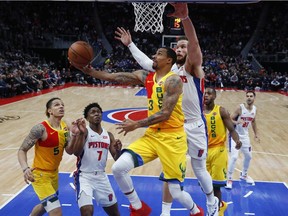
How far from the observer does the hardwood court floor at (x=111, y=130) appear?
725 cm

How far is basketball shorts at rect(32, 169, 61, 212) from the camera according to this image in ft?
13.5

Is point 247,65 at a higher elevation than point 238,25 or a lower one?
lower

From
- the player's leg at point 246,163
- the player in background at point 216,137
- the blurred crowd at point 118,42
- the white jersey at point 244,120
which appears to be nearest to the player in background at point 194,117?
the player in background at point 216,137

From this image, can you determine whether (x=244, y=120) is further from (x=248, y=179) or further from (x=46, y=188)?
(x=46, y=188)

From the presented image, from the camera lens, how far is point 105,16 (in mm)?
33375

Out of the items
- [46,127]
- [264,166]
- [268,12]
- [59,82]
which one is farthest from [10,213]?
[268,12]

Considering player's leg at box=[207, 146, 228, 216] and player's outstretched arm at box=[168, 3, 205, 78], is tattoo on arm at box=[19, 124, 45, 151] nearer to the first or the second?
player's outstretched arm at box=[168, 3, 205, 78]

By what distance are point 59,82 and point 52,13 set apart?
10.6m

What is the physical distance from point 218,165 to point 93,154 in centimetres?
183

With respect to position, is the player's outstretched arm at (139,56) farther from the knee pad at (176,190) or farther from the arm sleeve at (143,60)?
the knee pad at (176,190)

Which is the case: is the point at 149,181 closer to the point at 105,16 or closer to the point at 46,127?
the point at 46,127

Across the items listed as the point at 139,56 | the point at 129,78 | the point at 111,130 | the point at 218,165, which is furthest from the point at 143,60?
the point at 111,130

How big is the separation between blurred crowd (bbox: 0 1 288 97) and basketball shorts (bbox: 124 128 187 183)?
15957 millimetres

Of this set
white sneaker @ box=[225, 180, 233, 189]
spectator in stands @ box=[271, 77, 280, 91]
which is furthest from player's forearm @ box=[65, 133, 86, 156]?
spectator in stands @ box=[271, 77, 280, 91]
